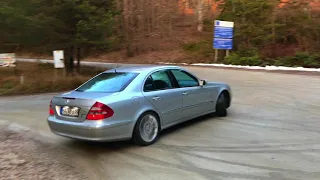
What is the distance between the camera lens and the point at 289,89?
1367cm

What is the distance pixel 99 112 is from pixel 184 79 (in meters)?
2.49

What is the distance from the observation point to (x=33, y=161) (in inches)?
221

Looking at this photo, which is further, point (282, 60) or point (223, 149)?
point (282, 60)

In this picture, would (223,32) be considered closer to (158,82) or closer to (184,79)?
(184,79)

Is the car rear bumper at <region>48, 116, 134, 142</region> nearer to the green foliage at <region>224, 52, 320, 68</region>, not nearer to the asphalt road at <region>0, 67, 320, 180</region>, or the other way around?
the asphalt road at <region>0, 67, 320, 180</region>

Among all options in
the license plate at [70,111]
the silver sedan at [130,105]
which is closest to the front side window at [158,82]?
the silver sedan at [130,105]

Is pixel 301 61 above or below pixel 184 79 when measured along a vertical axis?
below

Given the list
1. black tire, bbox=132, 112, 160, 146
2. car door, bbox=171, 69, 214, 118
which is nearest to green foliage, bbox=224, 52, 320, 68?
car door, bbox=171, 69, 214, 118

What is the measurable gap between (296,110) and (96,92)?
5.75 meters

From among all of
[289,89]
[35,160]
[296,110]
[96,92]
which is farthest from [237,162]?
[289,89]

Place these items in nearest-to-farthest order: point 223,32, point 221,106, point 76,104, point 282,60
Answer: point 76,104, point 221,106, point 282,60, point 223,32

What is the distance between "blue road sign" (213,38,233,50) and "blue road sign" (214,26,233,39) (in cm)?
24

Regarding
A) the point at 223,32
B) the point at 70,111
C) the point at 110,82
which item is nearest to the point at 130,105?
the point at 110,82

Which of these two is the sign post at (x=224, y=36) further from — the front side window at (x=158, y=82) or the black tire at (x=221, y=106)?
the front side window at (x=158, y=82)
